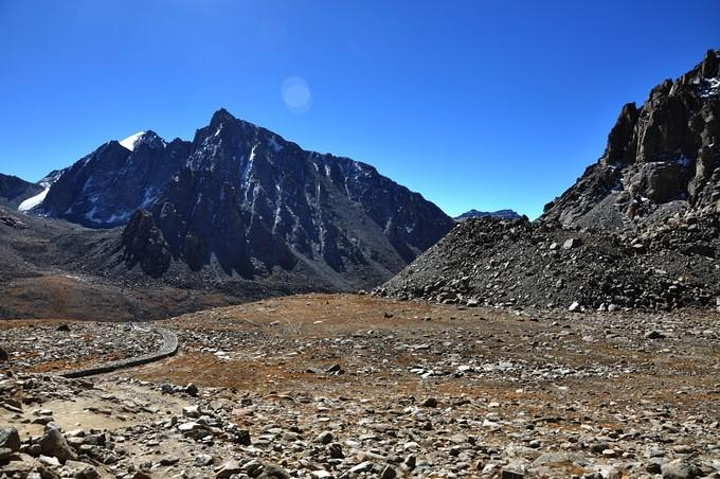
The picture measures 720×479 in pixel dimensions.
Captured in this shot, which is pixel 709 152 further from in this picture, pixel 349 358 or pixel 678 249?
pixel 349 358

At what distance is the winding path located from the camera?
1725 centimetres

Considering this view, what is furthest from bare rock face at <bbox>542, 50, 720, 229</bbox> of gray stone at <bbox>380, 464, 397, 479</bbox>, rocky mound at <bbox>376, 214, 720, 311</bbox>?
→ gray stone at <bbox>380, 464, 397, 479</bbox>

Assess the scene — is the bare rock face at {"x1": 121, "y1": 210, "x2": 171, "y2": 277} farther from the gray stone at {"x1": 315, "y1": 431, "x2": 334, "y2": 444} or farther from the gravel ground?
the gray stone at {"x1": 315, "y1": 431, "x2": 334, "y2": 444}

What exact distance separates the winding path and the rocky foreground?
0.77 meters

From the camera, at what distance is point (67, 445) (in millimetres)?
6895

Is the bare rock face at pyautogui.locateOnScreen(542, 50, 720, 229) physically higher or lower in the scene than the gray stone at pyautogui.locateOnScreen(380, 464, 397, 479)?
higher

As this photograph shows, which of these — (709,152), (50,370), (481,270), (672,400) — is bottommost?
(50,370)

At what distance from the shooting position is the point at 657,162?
92125 mm

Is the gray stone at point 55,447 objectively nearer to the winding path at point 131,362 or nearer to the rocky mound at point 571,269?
the winding path at point 131,362

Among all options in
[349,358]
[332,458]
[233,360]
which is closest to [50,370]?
[233,360]

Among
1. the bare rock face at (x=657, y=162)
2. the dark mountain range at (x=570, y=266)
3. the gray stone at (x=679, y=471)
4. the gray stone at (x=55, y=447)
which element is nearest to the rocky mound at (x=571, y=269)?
the dark mountain range at (x=570, y=266)

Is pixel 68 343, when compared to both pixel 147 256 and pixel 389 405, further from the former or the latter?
pixel 147 256

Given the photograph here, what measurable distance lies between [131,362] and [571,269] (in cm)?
2778

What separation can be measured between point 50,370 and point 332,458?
14.6 meters
